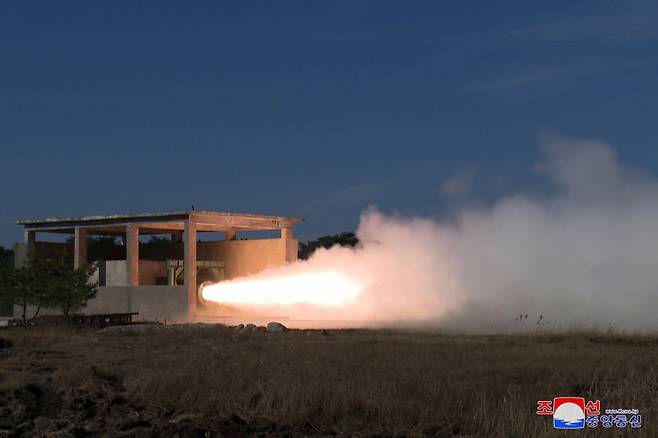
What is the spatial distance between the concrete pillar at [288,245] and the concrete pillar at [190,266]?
621 cm

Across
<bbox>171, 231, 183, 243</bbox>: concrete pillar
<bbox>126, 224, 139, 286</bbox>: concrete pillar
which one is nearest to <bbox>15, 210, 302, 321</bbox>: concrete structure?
<bbox>126, 224, 139, 286</bbox>: concrete pillar

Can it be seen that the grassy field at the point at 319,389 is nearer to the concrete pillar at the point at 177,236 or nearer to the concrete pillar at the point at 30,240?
the concrete pillar at the point at 30,240

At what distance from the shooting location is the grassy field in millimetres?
13406

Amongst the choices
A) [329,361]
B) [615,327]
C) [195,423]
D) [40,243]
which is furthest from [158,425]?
[40,243]

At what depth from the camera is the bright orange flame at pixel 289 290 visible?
43.7 meters

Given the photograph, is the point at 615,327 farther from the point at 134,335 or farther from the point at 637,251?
the point at 134,335

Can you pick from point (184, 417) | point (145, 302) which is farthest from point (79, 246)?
point (184, 417)

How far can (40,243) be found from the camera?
5959 cm

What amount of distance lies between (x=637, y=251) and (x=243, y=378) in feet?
68.0

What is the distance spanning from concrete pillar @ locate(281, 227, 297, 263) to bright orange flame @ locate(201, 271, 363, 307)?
3.43 m

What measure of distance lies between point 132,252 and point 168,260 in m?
3.62

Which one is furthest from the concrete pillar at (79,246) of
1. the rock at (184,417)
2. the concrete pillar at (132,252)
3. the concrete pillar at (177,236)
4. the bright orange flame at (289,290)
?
the rock at (184,417)

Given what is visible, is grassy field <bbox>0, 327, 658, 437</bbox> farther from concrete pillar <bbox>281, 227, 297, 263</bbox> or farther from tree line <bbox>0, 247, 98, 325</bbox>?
concrete pillar <bbox>281, 227, 297, 263</bbox>

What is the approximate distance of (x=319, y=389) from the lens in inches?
578
